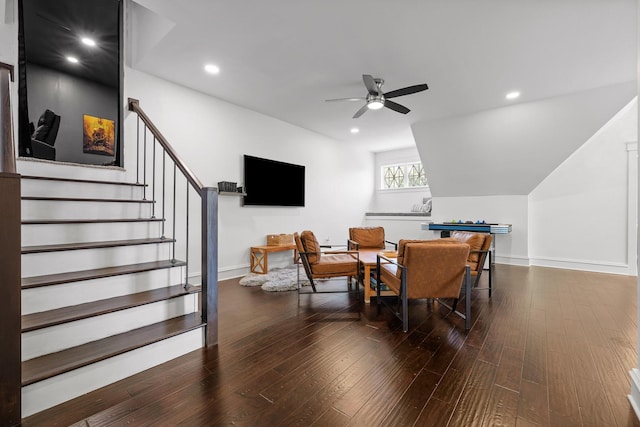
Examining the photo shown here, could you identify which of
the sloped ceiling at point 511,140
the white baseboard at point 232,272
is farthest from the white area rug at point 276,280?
the sloped ceiling at point 511,140

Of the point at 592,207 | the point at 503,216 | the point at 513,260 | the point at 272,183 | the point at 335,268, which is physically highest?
the point at 272,183

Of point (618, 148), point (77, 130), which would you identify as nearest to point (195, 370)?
point (77, 130)

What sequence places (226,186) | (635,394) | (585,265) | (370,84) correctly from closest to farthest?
1. (635,394)
2. (370,84)
3. (226,186)
4. (585,265)

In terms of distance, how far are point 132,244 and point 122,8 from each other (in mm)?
2963

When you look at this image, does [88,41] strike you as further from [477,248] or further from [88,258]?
[477,248]

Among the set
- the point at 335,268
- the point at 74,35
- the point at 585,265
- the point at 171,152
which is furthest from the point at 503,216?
the point at 74,35

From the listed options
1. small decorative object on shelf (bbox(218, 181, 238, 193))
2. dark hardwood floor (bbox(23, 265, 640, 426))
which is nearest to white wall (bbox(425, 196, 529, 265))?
dark hardwood floor (bbox(23, 265, 640, 426))

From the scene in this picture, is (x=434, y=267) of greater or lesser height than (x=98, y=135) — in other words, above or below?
below

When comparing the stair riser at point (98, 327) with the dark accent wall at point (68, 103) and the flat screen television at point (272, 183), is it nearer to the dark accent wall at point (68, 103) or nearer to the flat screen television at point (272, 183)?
the dark accent wall at point (68, 103)

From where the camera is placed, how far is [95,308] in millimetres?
1969

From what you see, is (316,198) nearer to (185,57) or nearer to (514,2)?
(185,57)

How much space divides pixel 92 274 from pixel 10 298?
682mm

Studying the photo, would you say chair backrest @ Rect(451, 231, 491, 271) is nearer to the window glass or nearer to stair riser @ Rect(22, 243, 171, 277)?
stair riser @ Rect(22, 243, 171, 277)

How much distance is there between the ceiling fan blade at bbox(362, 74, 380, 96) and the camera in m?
3.15
